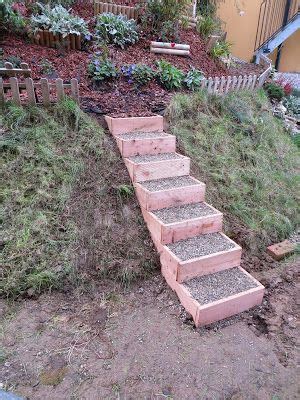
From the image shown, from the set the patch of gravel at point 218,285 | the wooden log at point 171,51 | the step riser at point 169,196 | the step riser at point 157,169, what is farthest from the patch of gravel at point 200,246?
the wooden log at point 171,51

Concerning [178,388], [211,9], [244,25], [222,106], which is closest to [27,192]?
[178,388]

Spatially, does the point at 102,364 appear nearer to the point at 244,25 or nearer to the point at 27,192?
the point at 27,192

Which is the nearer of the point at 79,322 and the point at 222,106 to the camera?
the point at 79,322

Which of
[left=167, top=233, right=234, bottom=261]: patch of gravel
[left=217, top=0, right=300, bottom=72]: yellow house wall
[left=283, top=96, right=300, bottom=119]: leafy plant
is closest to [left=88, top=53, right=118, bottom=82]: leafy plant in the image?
[left=167, top=233, right=234, bottom=261]: patch of gravel

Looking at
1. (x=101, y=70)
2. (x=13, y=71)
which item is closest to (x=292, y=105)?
(x=101, y=70)

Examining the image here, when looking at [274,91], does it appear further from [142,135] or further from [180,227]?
[180,227]

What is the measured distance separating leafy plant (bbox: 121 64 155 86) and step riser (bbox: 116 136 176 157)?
1474 millimetres

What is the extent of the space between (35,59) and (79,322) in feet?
14.1

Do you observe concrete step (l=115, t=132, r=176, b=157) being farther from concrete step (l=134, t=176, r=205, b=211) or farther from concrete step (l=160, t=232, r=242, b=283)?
concrete step (l=160, t=232, r=242, b=283)

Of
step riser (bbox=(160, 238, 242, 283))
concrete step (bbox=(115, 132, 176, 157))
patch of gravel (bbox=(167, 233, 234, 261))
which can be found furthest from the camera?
concrete step (bbox=(115, 132, 176, 157))

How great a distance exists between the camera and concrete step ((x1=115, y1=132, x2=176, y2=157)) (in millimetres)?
3994

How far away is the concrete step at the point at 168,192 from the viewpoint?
140 inches

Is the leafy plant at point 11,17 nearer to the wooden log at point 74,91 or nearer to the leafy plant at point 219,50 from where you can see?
the wooden log at point 74,91

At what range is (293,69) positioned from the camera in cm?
1073
